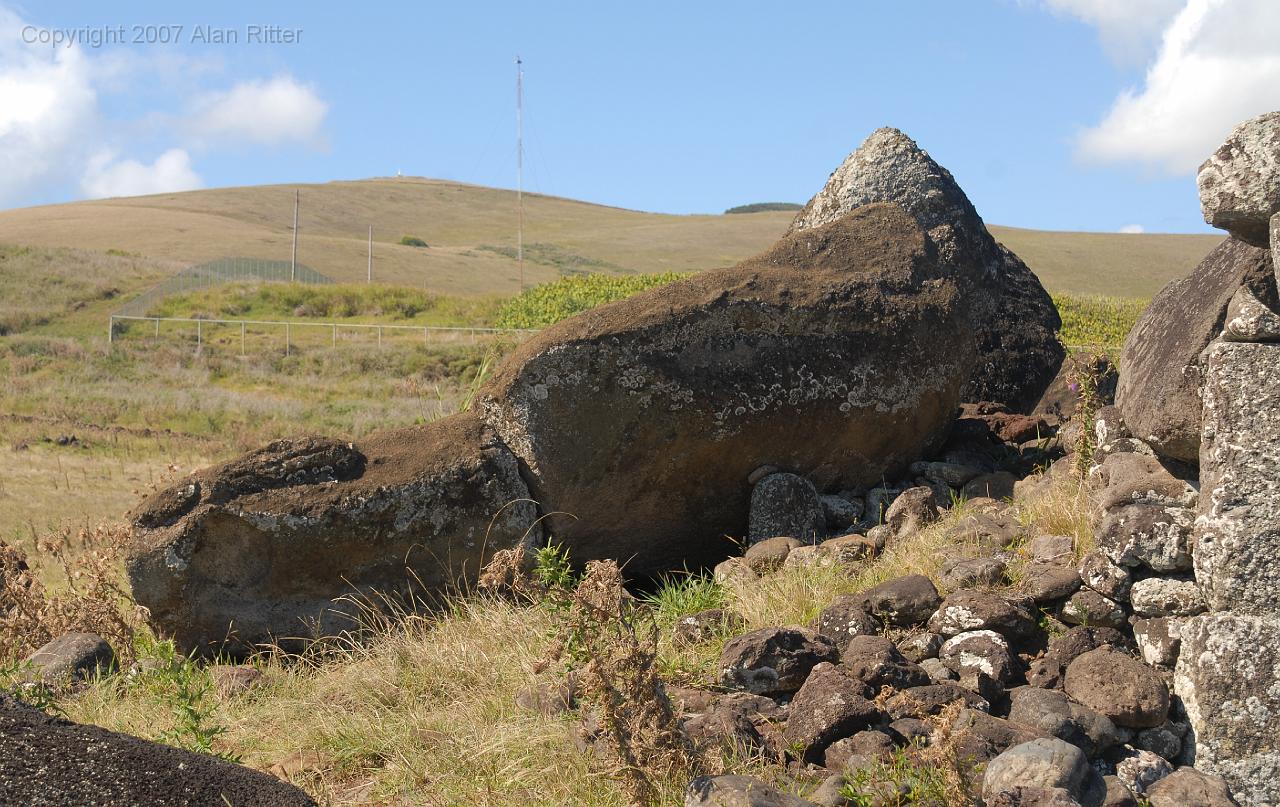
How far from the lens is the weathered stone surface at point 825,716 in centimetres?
447

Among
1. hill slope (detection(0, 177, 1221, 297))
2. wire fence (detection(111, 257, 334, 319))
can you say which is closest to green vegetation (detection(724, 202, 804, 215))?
hill slope (detection(0, 177, 1221, 297))

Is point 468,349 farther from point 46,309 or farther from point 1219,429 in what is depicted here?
point 1219,429

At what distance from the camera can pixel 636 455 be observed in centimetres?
737

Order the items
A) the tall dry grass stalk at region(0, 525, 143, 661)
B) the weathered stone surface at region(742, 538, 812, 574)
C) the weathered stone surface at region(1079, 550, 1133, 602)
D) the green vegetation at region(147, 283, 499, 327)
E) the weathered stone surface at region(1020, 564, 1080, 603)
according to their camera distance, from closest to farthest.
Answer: the weathered stone surface at region(1079, 550, 1133, 602)
the weathered stone surface at region(1020, 564, 1080, 603)
the weathered stone surface at region(742, 538, 812, 574)
the tall dry grass stalk at region(0, 525, 143, 661)
the green vegetation at region(147, 283, 499, 327)

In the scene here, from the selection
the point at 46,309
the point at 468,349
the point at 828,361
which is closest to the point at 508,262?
the point at 46,309

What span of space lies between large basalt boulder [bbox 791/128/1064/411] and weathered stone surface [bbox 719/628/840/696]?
4.35 meters

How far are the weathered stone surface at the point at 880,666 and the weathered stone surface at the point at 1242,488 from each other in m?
1.20

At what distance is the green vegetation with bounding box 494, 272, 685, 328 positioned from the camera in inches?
987

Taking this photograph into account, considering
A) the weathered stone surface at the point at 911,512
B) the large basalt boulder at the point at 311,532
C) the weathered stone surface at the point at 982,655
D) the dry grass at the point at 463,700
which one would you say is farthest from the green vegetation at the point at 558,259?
the weathered stone surface at the point at 982,655

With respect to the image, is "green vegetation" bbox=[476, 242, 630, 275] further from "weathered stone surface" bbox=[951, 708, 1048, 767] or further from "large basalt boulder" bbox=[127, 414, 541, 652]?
"weathered stone surface" bbox=[951, 708, 1048, 767]

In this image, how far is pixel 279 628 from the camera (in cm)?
699

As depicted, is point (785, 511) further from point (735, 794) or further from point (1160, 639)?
point (735, 794)

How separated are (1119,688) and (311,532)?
4366 millimetres

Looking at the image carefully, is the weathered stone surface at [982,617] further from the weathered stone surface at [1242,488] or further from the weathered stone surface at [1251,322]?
the weathered stone surface at [1251,322]
